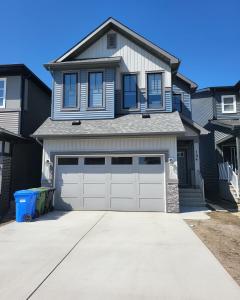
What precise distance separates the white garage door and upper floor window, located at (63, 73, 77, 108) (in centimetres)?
310

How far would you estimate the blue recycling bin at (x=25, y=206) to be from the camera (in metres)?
9.22

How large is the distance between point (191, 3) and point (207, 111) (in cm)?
909

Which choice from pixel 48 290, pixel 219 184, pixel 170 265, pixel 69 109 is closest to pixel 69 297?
pixel 48 290

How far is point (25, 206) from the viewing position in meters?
9.27

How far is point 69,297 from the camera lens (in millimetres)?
3686

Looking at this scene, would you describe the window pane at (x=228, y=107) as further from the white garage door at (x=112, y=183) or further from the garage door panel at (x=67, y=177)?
the garage door panel at (x=67, y=177)

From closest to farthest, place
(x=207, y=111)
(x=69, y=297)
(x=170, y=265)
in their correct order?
(x=69, y=297) < (x=170, y=265) < (x=207, y=111)

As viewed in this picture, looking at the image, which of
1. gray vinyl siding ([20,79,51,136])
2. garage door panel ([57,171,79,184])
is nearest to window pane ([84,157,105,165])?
garage door panel ([57,171,79,184])

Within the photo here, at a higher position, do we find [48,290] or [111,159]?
[111,159]

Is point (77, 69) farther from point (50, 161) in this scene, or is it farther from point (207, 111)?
point (207, 111)

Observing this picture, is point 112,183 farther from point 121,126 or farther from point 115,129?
A: point 121,126

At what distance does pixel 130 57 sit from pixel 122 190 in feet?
22.8

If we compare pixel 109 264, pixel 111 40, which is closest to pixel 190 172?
pixel 111 40

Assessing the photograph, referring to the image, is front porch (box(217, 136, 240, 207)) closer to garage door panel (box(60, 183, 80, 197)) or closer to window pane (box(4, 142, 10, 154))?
garage door panel (box(60, 183, 80, 197))
